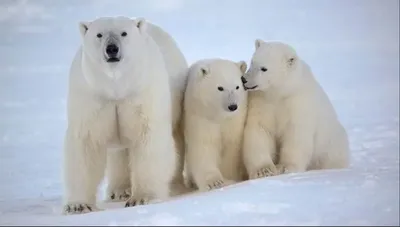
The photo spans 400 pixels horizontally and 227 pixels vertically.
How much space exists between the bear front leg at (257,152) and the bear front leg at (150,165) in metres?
0.74

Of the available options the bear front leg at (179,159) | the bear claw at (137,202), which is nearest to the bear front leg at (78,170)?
the bear claw at (137,202)

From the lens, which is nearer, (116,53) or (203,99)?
(116,53)

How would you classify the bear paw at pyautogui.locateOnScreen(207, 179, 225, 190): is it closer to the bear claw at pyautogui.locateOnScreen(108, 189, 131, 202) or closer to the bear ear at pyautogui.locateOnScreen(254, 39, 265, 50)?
the bear claw at pyautogui.locateOnScreen(108, 189, 131, 202)

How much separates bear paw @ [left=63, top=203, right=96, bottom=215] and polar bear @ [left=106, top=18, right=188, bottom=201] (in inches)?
37.0

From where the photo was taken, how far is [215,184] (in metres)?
5.02

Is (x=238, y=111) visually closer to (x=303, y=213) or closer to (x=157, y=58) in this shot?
(x=157, y=58)

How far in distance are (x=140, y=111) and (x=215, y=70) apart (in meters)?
0.96

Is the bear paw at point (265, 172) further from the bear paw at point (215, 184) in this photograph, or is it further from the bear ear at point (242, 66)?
the bear ear at point (242, 66)

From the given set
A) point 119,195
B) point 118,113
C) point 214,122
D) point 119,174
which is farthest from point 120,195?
point 118,113

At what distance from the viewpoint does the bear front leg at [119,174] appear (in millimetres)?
5430

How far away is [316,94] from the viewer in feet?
17.5

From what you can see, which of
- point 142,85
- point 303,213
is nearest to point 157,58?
point 142,85

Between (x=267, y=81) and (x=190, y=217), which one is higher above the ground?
(x=267, y=81)

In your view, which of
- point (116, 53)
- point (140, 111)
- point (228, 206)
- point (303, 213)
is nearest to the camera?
point (303, 213)
